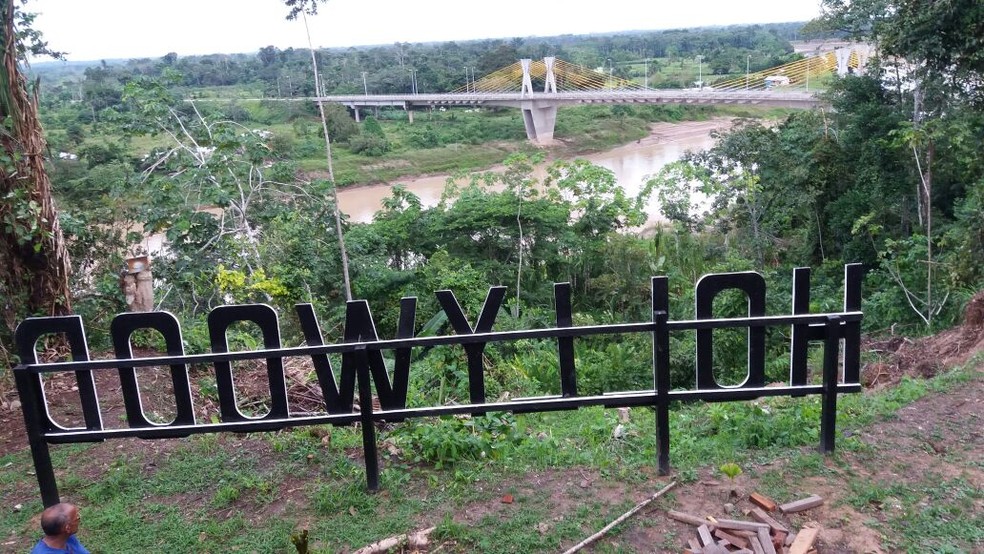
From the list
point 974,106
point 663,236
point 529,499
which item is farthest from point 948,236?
point 529,499

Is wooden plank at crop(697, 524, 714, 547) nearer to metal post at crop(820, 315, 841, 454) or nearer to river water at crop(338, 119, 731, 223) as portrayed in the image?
metal post at crop(820, 315, 841, 454)

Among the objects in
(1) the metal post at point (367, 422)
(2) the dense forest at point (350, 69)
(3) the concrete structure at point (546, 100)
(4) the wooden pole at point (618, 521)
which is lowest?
(4) the wooden pole at point (618, 521)

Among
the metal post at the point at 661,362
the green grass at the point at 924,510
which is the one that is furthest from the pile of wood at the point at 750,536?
the metal post at the point at 661,362

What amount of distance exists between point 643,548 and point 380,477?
1.33 meters

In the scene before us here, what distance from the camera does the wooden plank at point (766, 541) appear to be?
2.92 metres

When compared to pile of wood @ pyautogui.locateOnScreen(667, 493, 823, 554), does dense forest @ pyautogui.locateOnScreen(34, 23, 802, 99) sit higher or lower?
higher

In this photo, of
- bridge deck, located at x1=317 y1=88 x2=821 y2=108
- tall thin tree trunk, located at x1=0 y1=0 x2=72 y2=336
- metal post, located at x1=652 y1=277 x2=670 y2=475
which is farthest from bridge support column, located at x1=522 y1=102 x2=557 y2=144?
metal post, located at x1=652 y1=277 x2=670 y2=475

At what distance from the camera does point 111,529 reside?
3477 mm

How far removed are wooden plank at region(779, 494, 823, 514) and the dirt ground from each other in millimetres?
21

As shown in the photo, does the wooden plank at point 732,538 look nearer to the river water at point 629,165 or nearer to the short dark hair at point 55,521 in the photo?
the short dark hair at point 55,521

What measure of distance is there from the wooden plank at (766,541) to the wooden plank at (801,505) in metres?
0.25

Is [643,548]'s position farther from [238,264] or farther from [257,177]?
[257,177]

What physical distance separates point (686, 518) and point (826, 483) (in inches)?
29.4

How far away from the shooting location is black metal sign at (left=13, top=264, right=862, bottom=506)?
3445mm
